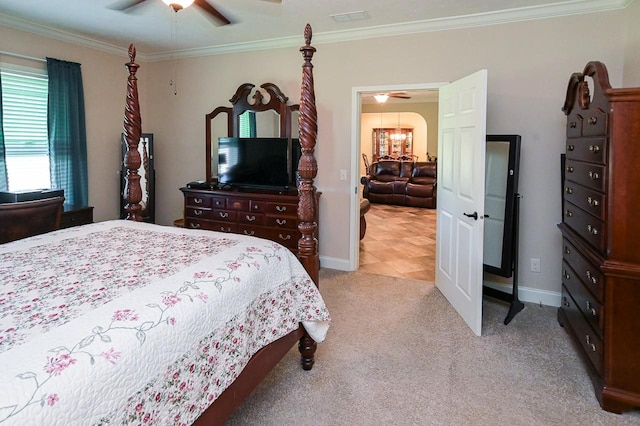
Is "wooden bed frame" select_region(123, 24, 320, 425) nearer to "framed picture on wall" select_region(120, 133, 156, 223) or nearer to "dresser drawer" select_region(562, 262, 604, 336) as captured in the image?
"dresser drawer" select_region(562, 262, 604, 336)

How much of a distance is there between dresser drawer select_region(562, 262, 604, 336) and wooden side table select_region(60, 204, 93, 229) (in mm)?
4353

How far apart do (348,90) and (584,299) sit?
115 inches

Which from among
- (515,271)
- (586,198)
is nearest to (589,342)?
(586,198)

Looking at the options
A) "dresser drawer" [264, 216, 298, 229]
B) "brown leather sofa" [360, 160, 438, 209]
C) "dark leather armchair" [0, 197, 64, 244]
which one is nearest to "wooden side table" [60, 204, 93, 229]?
"dark leather armchair" [0, 197, 64, 244]

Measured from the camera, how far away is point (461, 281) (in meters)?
3.25

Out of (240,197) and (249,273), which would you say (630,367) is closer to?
(249,273)

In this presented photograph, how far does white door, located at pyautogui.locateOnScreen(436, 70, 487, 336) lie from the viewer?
290cm

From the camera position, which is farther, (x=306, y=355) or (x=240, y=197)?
(x=240, y=197)

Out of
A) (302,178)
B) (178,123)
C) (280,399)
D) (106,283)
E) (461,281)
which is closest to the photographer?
(106,283)

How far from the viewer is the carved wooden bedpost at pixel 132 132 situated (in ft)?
9.69

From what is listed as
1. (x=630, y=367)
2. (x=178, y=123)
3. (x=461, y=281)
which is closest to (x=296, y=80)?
(x=178, y=123)

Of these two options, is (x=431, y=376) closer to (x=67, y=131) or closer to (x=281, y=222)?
(x=281, y=222)

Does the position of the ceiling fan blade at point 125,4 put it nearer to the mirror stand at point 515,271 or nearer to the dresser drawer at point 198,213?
the dresser drawer at point 198,213

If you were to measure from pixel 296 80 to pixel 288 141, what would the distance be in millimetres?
718
